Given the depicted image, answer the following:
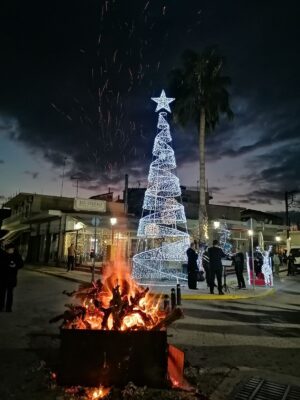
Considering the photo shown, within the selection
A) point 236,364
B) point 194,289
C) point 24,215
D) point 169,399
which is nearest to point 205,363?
point 236,364

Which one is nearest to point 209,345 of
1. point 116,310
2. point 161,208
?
point 116,310

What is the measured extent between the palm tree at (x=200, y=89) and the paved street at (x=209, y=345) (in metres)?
14.7

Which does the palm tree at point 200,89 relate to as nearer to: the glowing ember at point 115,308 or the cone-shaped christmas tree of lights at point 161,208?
the cone-shaped christmas tree of lights at point 161,208

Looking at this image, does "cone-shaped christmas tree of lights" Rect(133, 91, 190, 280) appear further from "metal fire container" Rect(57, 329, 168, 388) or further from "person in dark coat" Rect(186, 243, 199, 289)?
"metal fire container" Rect(57, 329, 168, 388)

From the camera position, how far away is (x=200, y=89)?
22359mm

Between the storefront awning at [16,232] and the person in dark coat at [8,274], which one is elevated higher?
the storefront awning at [16,232]

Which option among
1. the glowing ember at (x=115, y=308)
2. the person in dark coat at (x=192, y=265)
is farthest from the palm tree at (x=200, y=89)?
the glowing ember at (x=115, y=308)

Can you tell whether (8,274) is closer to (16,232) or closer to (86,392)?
(86,392)

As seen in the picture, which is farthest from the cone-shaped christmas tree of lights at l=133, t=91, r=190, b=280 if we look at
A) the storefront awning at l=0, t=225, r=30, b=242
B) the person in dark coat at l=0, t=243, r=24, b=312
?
the storefront awning at l=0, t=225, r=30, b=242

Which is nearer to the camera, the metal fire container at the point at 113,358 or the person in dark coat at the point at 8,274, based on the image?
the metal fire container at the point at 113,358

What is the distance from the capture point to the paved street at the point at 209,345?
4154 millimetres

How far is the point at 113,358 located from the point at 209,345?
2.54m

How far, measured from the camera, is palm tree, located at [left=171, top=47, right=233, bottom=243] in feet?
72.8

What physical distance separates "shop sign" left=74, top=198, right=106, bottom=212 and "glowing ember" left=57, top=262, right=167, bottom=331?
1084 inches
